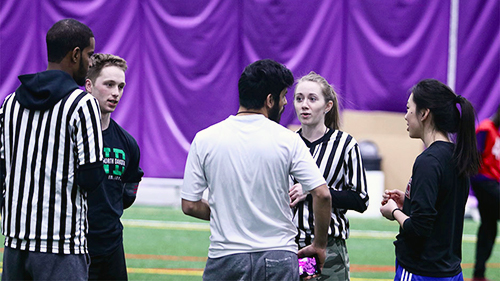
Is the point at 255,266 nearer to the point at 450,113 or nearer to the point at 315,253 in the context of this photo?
the point at 315,253

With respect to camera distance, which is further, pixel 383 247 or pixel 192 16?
pixel 192 16

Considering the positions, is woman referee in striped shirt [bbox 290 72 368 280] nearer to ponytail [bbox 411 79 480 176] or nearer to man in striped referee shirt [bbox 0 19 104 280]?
ponytail [bbox 411 79 480 176]

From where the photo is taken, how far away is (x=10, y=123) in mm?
2990

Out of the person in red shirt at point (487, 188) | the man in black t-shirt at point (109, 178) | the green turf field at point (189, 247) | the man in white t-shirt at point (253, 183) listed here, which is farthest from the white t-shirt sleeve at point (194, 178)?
the person in red shirt at point (487, 188)

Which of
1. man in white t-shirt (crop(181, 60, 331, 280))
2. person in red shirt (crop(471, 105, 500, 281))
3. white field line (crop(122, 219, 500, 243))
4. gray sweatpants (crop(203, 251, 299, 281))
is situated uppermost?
man in white t-shirt (crop(181, 60, 331, 280))

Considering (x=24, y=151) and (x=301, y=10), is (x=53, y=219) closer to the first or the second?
(x=24, y=151)

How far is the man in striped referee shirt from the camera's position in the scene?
2906 millimetres

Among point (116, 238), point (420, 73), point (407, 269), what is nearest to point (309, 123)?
point (407, 269)

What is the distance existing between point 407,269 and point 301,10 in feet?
29.7

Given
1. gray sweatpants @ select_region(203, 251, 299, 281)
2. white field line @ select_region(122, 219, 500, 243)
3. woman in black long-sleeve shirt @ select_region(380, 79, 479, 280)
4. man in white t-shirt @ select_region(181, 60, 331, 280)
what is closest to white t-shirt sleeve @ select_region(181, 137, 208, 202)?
man in white t-shirt @ select_region(181, 60, 331, 280)

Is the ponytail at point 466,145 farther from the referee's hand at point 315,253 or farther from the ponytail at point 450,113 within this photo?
the referee's hand at point 315,253

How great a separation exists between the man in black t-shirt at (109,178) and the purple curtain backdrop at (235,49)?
25.1ft

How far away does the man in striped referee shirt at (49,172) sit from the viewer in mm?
2906

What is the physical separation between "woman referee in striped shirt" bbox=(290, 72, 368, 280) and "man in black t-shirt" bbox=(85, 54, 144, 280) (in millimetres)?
1106
